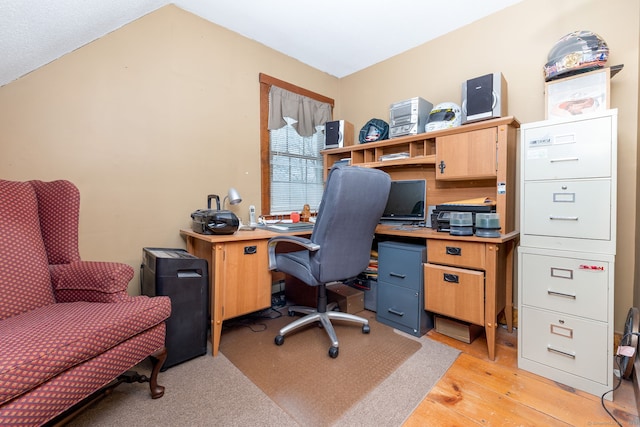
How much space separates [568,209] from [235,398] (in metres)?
1.99

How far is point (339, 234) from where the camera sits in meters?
1.73

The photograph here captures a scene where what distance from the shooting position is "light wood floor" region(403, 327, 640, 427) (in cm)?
125

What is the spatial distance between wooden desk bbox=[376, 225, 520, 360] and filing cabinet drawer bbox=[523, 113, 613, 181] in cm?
48

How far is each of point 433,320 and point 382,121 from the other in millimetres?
1931

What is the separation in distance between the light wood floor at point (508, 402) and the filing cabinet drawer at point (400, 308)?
395 mm

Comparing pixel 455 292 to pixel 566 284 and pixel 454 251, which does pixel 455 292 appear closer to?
pixel 454 251

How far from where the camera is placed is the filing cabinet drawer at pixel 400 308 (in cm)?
204

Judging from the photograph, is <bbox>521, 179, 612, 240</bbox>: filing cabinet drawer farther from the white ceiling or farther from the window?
the window

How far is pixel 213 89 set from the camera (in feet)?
7.87

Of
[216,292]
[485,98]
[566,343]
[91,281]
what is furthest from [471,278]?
[91,281]

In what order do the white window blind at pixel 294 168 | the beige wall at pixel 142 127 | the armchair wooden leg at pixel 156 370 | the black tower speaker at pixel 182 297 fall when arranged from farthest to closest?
1. the white window blind at pixel 294 168
2. the beige wall at pixel 142 127
3. the black tower speaker at pixel 182 297
4. the armchair wooden leg at pixel 156 370

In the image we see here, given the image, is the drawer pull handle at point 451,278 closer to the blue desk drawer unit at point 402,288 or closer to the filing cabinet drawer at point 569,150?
the blue desk drawer unit at point 402,288

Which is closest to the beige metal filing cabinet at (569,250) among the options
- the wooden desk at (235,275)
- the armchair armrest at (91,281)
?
the wooden desk at (235,275)

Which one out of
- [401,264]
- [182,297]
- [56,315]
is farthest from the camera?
[401,264]
